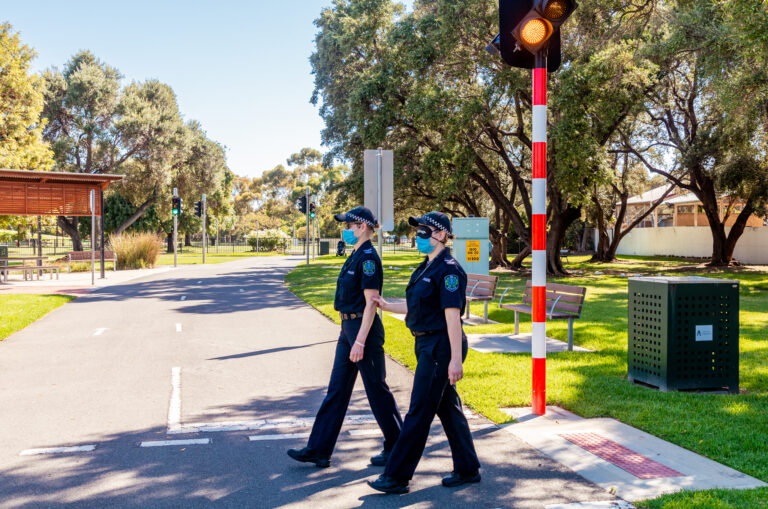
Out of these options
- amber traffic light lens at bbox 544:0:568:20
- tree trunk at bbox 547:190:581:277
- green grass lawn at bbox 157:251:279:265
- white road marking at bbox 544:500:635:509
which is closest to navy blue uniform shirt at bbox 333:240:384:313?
white road marking at bbox 544:500:635:509

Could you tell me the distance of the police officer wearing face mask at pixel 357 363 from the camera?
197 inches

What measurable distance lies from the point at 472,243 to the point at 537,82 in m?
10.0

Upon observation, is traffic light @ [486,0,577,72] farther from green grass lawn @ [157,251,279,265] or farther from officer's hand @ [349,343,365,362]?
green grass lawn @ [157,251,279,265]

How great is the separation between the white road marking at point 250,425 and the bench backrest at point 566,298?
456 cm

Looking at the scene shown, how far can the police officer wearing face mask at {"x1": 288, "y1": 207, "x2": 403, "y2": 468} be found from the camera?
5012 mm

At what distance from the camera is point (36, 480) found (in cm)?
469

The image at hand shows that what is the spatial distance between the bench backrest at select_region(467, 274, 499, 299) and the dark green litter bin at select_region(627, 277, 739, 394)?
17.7 feet

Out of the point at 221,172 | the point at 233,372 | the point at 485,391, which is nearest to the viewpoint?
the point at 485,391

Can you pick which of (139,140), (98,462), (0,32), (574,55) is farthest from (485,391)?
(139,140)

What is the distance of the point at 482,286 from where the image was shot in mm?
13250

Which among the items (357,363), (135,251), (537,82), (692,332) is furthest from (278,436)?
(135,251)

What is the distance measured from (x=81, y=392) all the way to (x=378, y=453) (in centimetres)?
388

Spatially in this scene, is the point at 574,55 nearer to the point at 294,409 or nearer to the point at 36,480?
the point at 294,409

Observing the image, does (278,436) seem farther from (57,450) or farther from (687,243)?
(687,243)
